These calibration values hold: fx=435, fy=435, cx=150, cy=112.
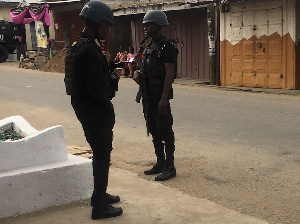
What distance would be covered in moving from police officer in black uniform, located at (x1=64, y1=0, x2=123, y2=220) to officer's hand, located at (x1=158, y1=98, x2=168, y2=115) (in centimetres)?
109

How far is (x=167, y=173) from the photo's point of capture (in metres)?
4.58

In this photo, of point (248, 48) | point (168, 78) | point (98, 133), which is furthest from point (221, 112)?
point (98, 133)

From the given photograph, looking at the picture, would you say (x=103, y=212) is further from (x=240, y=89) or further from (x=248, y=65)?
(x=248, y=65)

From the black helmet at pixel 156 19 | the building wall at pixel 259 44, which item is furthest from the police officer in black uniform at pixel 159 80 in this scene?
the building wall at pixel 259 44

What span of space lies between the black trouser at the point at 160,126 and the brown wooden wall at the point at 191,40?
11.0m

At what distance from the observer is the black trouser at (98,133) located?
3297 millimetres

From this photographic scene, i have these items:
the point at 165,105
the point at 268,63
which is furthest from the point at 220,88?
the point at 165,105

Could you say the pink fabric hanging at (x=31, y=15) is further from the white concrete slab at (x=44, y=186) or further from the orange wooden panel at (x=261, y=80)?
A: the white concrete slab at (x=44, y=186)

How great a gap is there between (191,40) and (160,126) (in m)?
11.7

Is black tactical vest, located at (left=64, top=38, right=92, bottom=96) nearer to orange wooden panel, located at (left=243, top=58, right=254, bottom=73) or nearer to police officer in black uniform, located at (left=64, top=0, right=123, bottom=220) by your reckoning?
police officer in black uniform, located at (left=64, top=0, right=123, bottom=220)

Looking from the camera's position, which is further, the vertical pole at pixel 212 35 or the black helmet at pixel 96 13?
the vertical pole at pixel 212 35

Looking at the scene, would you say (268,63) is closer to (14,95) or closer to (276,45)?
(276,45)

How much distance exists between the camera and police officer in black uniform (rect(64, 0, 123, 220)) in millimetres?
3146

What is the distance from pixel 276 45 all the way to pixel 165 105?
8.56m
